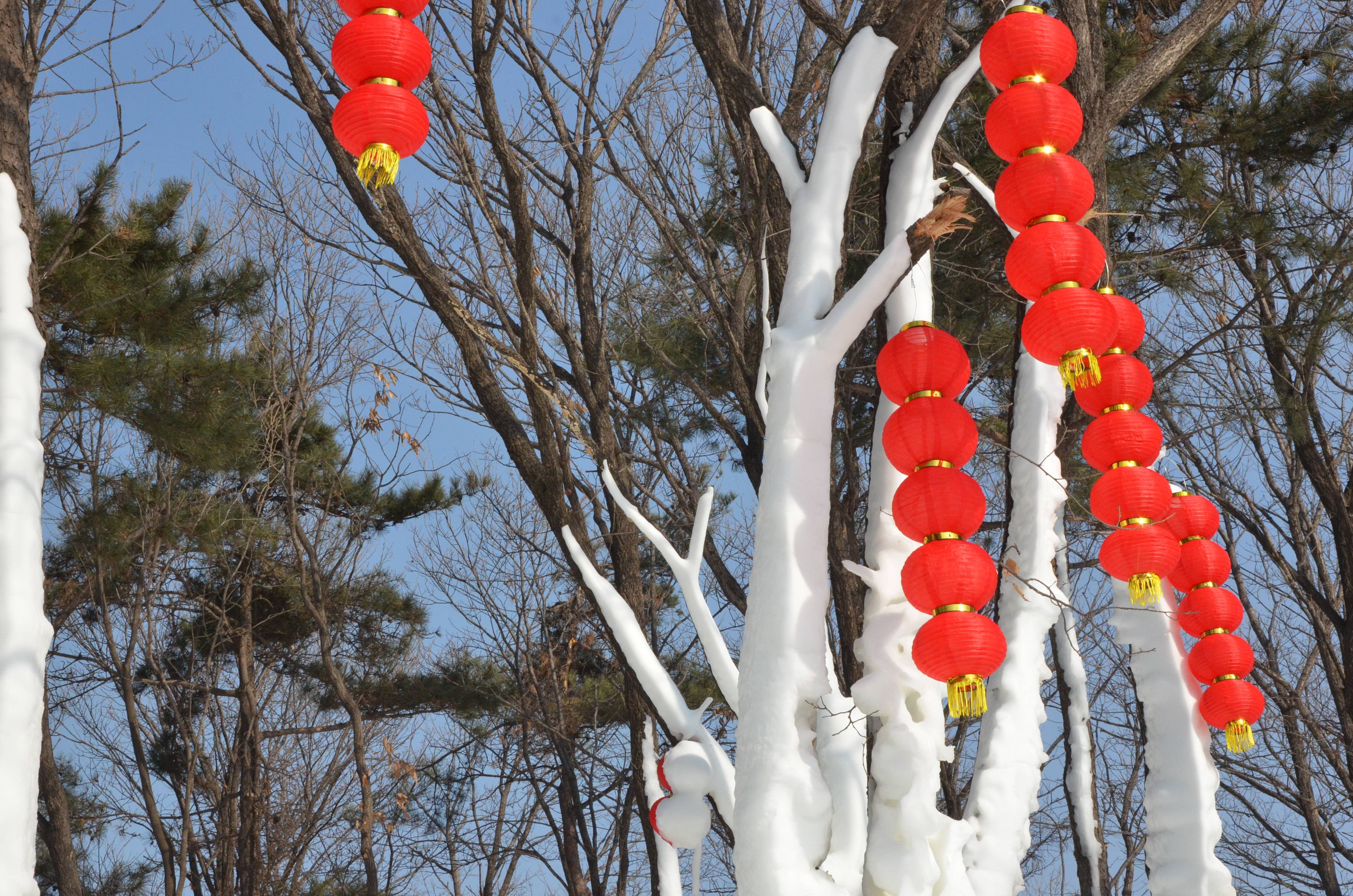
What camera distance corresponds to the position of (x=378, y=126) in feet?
6.88

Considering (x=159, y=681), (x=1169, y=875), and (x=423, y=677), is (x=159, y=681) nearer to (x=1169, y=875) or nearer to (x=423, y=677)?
(x=423, y=677)

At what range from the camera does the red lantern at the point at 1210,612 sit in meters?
3.19

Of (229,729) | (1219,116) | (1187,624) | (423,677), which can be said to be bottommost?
(1187,624)

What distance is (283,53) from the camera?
3.53 metres

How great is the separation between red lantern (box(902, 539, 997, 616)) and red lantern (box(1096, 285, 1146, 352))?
3.36ft

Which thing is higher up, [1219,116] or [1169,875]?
[1219,116]

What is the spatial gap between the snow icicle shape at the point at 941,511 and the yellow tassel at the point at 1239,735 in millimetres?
1347

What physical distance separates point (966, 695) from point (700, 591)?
118 centimetres

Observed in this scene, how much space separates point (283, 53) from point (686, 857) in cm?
909

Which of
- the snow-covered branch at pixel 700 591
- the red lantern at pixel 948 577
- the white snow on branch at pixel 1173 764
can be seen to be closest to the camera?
the red lantern at pixel 948 577

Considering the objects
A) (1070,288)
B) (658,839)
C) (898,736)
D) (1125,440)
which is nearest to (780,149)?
(1070,288)

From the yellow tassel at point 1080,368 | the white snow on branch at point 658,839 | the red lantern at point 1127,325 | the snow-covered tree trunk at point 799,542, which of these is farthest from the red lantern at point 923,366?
the white snow on branch at point 658,839

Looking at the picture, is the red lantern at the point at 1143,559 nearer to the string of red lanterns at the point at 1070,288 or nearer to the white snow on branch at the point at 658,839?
the string of red lanterns at the point at 1070,288

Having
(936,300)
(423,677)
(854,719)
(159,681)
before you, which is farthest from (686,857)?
(854,719)
